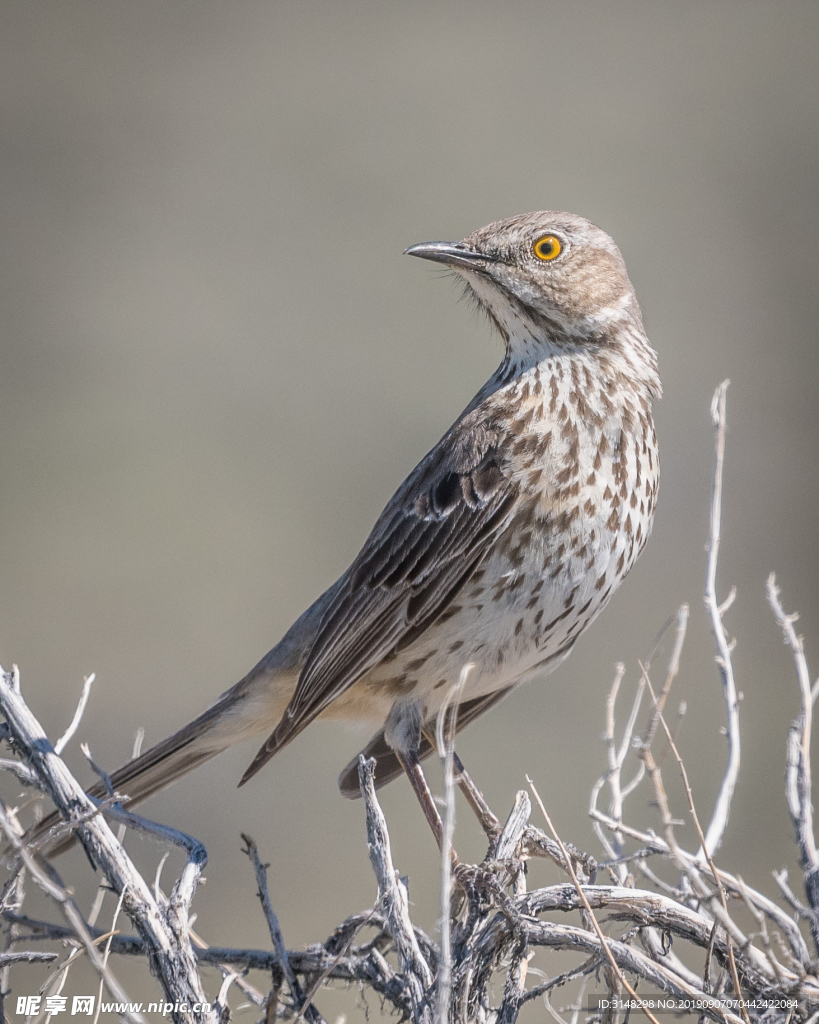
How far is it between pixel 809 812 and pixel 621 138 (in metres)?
17.8

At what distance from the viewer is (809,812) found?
3.66 m

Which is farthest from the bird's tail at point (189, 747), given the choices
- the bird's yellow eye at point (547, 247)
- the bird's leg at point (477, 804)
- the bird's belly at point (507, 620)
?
the bird's yellow eye at point (547, 247)

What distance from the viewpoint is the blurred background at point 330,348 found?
35.6 feet

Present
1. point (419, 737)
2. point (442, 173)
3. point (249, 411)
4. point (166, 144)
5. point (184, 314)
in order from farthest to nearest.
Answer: point (166, 144)
point (442, 173)
point (184, 314)
point (249, 411)
point (419, 737)

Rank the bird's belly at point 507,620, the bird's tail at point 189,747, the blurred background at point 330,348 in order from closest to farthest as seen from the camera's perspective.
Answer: the bird's belly at point 507,620 → the bird's tail at point 189,747 → the blurred background at point 330,348

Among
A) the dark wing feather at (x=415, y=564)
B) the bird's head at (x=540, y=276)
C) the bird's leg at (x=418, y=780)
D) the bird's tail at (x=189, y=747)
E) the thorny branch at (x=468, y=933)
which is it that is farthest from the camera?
the bird's head at (x=540, y=276)

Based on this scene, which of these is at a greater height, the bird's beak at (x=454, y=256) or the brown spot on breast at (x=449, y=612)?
the bird's beak at (x=454, y=256)

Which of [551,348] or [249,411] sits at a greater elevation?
[249,411]

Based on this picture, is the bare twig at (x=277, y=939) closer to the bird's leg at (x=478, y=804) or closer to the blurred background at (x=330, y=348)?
the bird's leg at (x=478, y=804)

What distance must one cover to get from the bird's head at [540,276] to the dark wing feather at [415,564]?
549mm

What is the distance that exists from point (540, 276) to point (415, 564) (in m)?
1.33

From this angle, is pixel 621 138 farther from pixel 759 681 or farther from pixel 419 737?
pixel 419 737

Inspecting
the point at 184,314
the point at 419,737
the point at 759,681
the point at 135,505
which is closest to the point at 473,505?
the point at 419,737

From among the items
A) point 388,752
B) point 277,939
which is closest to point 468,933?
point 277,939
